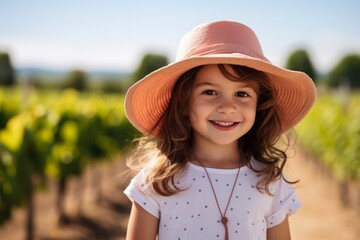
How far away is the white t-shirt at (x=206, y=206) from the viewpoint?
185 cm

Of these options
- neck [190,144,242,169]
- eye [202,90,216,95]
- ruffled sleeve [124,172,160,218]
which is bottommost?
ruffled sleeve [124,172,160,218]

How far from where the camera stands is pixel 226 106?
6.02ft

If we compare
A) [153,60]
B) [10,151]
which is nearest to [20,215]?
[10,151]

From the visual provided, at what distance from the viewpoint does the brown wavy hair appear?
1.89 m

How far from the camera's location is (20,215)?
26.3 ft

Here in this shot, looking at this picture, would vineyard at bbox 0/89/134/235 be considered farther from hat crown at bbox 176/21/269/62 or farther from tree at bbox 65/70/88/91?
tree at bbox 65/70/88/91

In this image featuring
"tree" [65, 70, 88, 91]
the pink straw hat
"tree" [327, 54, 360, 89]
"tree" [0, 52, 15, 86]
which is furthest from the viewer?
"tree" [327, 54, 360, 89]

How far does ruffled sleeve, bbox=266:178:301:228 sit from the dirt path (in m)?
4.89

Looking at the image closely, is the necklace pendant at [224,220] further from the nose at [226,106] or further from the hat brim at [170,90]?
the hat brim at [170,90]

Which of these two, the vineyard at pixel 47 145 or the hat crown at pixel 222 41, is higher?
the hat crown at pixel 222 41

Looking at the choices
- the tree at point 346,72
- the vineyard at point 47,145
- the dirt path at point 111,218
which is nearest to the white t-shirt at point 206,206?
the vineyard at point 47,145

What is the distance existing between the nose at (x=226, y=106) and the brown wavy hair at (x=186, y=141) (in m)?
0.09

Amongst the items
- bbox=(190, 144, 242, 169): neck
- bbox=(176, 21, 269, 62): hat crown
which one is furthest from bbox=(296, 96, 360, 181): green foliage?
bbox=(176, 21, 269, 62): hat crown

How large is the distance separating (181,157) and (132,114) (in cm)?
29
